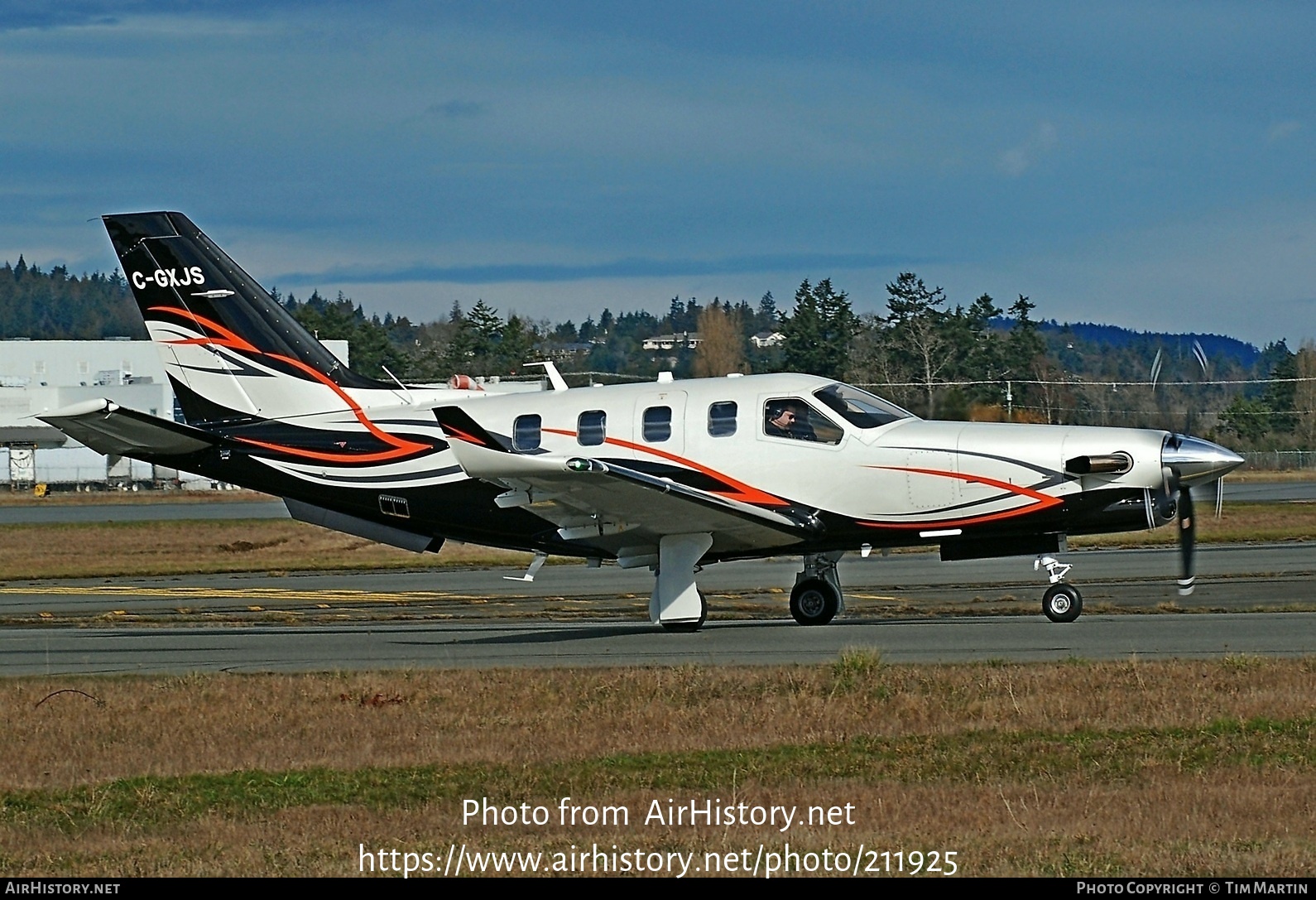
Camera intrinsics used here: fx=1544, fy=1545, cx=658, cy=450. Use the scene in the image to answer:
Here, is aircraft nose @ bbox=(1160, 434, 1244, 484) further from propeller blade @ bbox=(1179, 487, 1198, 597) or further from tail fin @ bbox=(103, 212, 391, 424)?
tail fin @ bbox=(103, 212, 391, 424)

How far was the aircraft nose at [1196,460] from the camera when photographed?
58.5 feet

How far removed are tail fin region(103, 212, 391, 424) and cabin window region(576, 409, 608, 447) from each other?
349cm

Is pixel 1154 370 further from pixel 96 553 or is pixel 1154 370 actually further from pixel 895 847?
pixel 96 553

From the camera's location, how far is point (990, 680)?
13297 millimetres

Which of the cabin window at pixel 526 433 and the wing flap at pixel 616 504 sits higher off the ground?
the cabin window at pixel 526 433

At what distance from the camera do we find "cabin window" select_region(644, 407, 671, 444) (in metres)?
19.4

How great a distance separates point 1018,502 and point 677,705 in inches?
282

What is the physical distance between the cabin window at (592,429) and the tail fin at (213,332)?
3.49 m

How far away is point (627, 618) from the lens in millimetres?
22297

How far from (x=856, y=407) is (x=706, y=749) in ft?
29.1

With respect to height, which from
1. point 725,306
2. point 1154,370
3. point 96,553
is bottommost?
point 96,553

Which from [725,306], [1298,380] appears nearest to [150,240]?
[1298,380]

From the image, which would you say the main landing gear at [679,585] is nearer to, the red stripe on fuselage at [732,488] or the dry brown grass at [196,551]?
the red stripe on fuselage at [732,488]

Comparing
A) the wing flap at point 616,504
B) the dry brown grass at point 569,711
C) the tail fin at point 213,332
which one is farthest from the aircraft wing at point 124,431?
the dry brown grass at point 569,711
